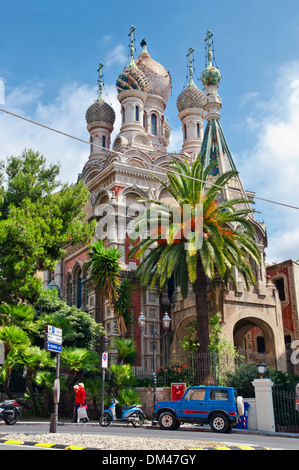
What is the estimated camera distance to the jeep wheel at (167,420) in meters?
15.7

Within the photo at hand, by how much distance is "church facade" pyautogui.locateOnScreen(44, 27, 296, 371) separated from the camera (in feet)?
88.6

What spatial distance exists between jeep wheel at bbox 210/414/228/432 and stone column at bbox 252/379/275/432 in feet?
7.77

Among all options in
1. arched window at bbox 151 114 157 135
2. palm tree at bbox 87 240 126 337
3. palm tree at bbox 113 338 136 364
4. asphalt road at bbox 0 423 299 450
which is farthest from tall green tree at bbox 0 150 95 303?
arched window at bbox 151 114 157 135

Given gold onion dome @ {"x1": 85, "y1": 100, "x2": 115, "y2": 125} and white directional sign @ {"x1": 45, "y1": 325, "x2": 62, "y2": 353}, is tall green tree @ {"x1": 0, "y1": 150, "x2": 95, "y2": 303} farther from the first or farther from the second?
gold onion dome @ {"x1": 85, "y1": 100, "x2": 115, "y2": 125}

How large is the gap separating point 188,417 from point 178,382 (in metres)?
7.20

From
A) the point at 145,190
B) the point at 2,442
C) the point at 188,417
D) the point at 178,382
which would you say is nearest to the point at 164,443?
the point at 2,442

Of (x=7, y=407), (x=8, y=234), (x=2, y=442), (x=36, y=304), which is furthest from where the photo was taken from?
(x=36, y=304)

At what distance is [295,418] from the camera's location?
17812 millimetres

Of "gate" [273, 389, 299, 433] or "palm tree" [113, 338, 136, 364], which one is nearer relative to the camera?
"gate" [273, 389, 299, 433]

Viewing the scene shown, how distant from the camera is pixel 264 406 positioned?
16.7m

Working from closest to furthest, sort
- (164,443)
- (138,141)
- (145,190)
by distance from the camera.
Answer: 1. (164,443)
2. (145,190)
3. (138,141)

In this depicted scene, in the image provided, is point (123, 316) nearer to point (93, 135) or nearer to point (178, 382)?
point (178, 382)

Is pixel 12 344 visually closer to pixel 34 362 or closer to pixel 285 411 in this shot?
pixel 34 362

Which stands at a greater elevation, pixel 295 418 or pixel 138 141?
pixel 138 141
